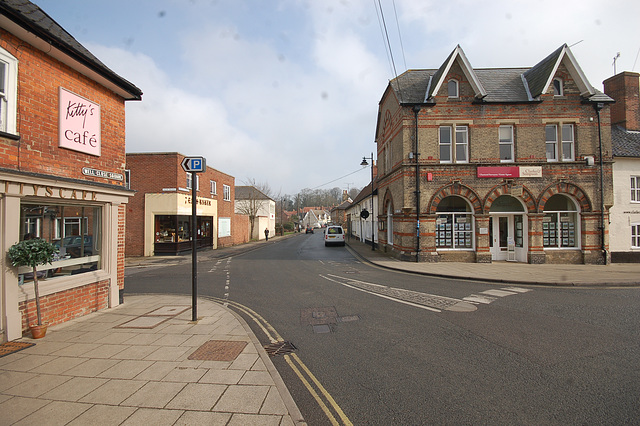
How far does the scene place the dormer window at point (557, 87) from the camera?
16.0m

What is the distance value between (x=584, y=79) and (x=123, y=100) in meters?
20.1

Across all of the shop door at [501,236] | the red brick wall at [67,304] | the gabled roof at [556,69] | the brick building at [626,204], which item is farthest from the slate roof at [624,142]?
the red brick wall at [67,304]

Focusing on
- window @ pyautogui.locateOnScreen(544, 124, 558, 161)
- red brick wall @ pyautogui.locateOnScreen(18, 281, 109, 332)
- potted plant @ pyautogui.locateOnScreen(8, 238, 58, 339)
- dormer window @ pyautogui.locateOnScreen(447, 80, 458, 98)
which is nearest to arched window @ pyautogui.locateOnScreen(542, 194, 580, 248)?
window @ pyautogui.locateOnScreen(544, 124, 558, 161)

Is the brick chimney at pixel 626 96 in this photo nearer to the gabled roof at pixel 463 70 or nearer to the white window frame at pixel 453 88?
the gabled roof at pixel 463 70

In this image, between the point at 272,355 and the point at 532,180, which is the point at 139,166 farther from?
the point at 532,180

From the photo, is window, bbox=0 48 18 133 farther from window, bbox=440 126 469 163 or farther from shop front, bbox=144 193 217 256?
shop front, bbox=144 193 217 256

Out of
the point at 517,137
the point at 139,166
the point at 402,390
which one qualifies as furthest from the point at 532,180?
the point at 139,166

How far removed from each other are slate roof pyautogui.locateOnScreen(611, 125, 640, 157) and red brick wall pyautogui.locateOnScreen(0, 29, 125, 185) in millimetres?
22653

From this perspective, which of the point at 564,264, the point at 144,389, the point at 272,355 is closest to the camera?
the point at 144,389

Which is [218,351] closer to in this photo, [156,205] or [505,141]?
[505,141]

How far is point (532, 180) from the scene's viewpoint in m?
15.7

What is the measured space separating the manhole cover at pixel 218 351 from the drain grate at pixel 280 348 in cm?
43

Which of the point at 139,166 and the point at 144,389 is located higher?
the point at 139,166

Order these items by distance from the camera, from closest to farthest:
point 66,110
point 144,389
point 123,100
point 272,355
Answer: point 144,389
point 272,355
point 66,110
point 123,100
